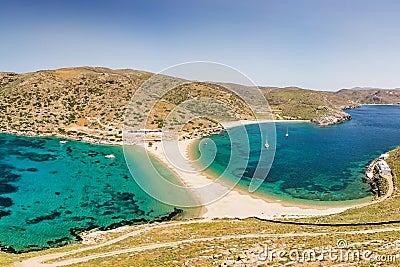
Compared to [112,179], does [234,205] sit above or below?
below

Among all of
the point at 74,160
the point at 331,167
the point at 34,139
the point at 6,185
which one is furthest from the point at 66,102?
the point at 331,167

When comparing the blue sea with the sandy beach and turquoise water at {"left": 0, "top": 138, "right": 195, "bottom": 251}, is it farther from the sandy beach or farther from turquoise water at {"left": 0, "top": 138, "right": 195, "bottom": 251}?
the sandy beach

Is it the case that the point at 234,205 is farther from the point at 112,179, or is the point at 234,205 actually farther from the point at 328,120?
the point at 328,120

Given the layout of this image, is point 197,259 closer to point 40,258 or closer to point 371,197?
point 40,258

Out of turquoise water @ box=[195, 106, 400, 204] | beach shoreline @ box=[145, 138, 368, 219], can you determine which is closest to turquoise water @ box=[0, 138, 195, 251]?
beach shoreline @ box=[145, 138, 368, 219]

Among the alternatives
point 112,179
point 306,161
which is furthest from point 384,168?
point 112,179
